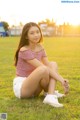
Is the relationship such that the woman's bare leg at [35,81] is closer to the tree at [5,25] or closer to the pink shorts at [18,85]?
the pink shorts at [18,85]

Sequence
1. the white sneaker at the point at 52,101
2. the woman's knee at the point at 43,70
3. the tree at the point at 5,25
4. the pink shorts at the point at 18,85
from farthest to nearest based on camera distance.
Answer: the tree at the point at 5,25 < the pink shorts at the point at 18,85 < the woman's knee at the point at 43,70 < the white sneaker at the point at 52,101

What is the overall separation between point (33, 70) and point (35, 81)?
1.17 ft

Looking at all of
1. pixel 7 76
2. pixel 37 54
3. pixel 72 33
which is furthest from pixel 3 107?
pixel 72 33

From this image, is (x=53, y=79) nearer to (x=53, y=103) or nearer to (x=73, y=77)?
(x=53, y=103)

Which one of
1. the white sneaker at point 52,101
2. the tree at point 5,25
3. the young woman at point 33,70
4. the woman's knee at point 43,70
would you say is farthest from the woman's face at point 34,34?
the tree at point 5,25

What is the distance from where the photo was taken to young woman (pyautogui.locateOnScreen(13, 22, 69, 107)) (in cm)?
536

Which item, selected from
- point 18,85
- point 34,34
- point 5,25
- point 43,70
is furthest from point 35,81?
point 5,25

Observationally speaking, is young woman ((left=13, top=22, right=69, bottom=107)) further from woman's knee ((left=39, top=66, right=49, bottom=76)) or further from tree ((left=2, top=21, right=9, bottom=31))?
tree ((left=2, top=21, right=9, bottom=31))

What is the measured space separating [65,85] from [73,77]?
Answer: 3.21 meters

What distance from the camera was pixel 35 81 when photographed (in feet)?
17.7

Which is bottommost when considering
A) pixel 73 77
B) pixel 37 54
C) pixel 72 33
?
pixel 72 33

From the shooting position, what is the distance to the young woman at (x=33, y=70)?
536 cm

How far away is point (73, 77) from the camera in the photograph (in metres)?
8.46

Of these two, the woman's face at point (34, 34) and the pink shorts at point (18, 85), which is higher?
the woman's face at point (34, 34)
